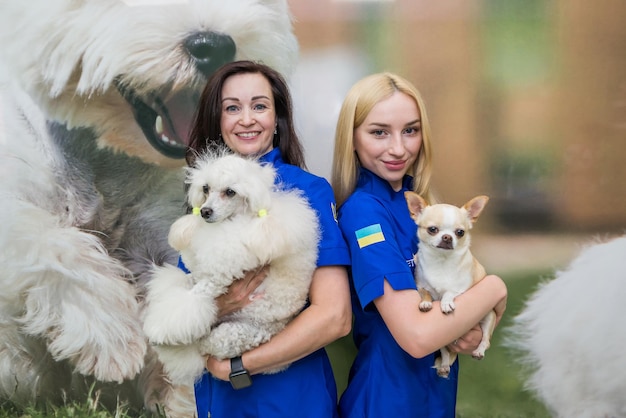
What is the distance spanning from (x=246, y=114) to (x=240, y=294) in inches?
19.6

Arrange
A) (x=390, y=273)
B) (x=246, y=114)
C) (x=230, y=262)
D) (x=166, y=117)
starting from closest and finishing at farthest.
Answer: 1. (x=230, y=262)
2. (x=390, y=273)
3. (x=246, y=114)
4. (x=166, y=117)

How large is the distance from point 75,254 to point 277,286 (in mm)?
1050

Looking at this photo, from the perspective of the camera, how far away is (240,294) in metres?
1.28

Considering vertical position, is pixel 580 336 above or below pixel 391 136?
below

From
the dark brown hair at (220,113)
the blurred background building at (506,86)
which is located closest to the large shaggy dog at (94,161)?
the blurred background building at (506,86)

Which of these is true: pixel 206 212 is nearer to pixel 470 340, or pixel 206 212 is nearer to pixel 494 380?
pixel 470 340

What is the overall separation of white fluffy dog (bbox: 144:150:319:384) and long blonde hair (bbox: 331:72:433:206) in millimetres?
242

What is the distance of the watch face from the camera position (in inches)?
50.6

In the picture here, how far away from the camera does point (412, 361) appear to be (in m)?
1.41

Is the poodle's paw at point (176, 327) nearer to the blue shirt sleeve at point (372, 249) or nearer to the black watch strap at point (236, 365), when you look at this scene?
the black watch strap at point (236, 365)

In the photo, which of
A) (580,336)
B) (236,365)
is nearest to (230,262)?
(236,365)

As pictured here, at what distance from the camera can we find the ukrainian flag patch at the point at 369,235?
1.35 m

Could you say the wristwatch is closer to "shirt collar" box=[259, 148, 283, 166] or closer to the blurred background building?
"shirt collar" box=[259, 148, 283, 166]

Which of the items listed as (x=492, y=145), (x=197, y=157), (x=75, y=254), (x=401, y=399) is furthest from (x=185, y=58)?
(x=401, y=399)
